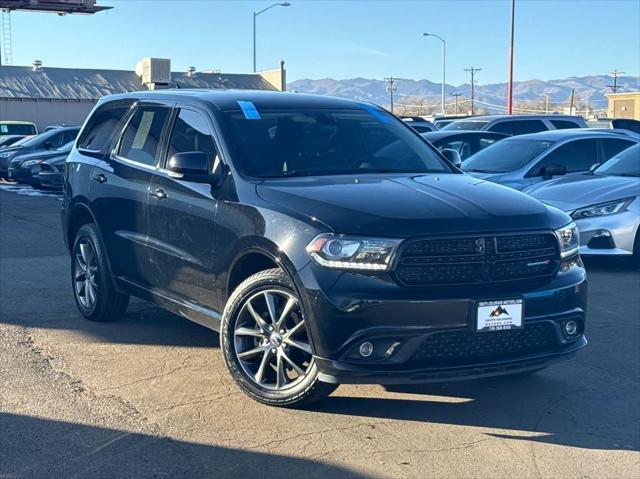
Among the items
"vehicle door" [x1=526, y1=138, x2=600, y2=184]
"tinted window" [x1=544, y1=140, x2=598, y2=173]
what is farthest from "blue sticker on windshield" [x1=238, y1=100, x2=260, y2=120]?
"tinted window" [x1=544, y1=140, x2=598, y2=173]

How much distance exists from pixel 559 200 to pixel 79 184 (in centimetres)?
546

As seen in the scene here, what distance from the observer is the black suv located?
15.5 feet

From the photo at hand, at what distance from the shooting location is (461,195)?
532 cm

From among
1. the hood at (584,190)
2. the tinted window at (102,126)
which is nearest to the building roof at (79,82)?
the hood at (584,190)

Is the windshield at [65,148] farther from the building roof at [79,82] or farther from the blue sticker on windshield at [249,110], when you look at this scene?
the building roof at [79,82]

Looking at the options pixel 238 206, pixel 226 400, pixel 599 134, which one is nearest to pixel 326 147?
pixel 238 206

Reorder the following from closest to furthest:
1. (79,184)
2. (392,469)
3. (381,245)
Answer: (392,469) → (381,245) → (79,184)

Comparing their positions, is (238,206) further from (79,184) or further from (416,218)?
(79,184)

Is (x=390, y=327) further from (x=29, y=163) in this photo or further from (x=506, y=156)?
(x=29, y=163)

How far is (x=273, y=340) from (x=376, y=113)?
2.35 metres

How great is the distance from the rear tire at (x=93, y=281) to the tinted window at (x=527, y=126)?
44.2 feet

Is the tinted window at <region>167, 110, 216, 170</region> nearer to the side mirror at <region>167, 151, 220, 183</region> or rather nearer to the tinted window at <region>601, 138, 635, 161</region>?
the side mirror at <region>167, 151, 220, 183</region>

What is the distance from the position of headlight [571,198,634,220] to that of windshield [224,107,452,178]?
3.89 metres

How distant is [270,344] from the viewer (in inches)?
205
